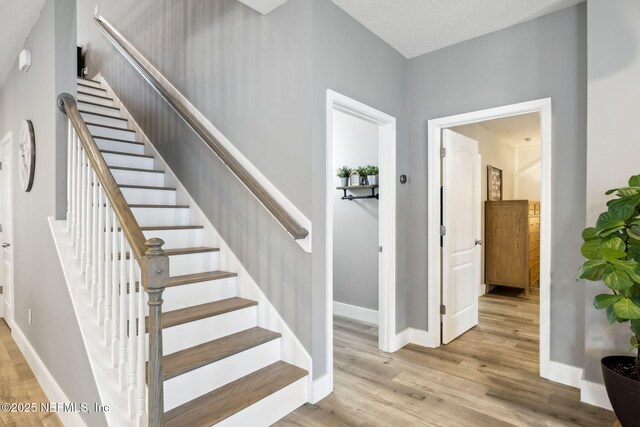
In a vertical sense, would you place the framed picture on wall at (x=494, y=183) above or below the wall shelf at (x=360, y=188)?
above

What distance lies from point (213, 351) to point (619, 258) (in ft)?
7.39

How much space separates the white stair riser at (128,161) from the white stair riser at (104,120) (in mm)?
763

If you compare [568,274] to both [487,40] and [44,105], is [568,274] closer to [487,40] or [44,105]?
[487,40]

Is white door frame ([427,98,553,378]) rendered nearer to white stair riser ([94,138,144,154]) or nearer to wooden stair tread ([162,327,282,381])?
wooden stair tread ([162,327,282,381])

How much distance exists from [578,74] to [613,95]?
0.42 m

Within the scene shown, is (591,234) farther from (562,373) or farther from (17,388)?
(17,388)

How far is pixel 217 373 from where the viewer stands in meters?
2.03

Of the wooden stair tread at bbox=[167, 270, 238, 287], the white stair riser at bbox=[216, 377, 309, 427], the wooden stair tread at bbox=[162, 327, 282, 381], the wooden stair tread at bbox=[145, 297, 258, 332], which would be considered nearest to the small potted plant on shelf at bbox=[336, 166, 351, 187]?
the wooden stair tread at bbox=[167, 270, 238, 287]

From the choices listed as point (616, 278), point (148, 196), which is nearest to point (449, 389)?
point (616, 278)

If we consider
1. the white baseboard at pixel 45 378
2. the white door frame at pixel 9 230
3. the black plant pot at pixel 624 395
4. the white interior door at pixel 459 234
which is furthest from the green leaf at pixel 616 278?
the white door frame at pixel 9 230

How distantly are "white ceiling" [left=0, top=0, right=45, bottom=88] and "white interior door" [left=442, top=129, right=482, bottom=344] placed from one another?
338 cm

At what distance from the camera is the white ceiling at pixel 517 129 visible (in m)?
4.71

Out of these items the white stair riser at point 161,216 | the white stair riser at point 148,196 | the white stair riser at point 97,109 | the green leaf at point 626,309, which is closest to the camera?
the green leaf at point 626,309

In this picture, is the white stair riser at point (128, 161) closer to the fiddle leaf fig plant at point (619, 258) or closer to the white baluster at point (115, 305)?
the white baluster at point (115, 305)
